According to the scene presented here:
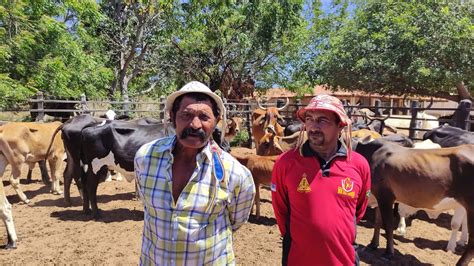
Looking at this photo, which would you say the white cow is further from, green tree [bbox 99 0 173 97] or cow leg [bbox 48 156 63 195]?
green tree [bbox 99 0 173 97]

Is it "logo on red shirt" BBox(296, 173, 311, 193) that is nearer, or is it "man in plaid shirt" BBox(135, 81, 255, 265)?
"man in plaid shirt" BBox(135, 81, 255, 265)

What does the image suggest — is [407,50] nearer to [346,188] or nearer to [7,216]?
[346,188]

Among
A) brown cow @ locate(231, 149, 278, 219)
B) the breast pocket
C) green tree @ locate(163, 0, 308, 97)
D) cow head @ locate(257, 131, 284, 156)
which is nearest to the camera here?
the breast pocket

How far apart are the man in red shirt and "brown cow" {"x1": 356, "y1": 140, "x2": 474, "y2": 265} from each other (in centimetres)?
248

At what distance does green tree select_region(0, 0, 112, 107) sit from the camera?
33.2ft

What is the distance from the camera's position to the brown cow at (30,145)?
732 cm

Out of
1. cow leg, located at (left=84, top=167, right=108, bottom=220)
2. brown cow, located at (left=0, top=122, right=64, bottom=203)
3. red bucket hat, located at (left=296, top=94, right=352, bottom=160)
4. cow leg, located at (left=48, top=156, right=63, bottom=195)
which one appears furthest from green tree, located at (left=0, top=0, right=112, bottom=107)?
red bucket hat, located at (left=296, top=94, right=352, bottom=160)

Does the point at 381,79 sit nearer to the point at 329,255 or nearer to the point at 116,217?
the point at 116,217

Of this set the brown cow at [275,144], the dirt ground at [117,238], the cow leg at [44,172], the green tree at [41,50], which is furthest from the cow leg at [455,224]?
the green tree at [41,50]

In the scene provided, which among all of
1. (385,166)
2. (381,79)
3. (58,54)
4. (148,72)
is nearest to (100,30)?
(148,72)

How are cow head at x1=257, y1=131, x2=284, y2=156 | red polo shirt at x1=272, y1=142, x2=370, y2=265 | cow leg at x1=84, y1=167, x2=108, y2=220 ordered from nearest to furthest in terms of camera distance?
red polo shirt at x1=272, y1=142, x2=370, y2=265
cow leg at x1=84, y1=167, x2=108, y2=220
cow head at x1=257, y1=131, x2=284, y2=156

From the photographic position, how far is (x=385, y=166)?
16.2 ft

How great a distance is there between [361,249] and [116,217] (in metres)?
4.05

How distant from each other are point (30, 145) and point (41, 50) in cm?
526
